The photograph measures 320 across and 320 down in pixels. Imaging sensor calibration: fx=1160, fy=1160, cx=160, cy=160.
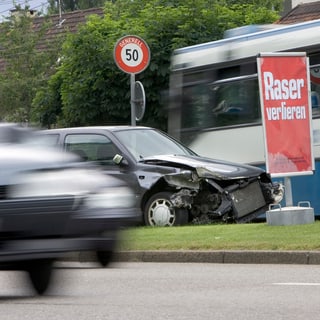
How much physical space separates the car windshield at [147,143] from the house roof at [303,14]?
14164mm

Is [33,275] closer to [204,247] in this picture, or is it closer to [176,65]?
[204,247]

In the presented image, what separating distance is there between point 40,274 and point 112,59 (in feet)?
57.3

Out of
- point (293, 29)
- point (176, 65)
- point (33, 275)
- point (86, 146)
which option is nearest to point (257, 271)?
point (33, 275)

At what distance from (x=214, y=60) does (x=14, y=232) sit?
11998 mm

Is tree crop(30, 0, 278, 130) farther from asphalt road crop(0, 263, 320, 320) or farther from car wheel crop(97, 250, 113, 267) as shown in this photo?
car wheel crop(97, 250, 113, 267)

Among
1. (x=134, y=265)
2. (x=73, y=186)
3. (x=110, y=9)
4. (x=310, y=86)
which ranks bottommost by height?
(x=134, y=265)

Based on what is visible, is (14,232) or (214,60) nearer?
Result: (14,232)

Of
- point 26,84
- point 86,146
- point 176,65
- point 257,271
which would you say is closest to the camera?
point 257,271

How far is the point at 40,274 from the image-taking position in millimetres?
9641

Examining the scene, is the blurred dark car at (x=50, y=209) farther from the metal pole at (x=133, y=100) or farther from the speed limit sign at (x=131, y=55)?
the speed limit sign at (x=131, y=55)

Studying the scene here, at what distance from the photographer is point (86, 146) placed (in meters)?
18.0

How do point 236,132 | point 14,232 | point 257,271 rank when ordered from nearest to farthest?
1. point 14,232
2. point 257,271
3. point 236,132

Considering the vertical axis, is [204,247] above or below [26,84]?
below

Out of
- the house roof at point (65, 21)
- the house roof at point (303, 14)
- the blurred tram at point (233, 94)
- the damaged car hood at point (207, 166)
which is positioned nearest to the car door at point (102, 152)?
the damaged car hood at point (207, 166)
